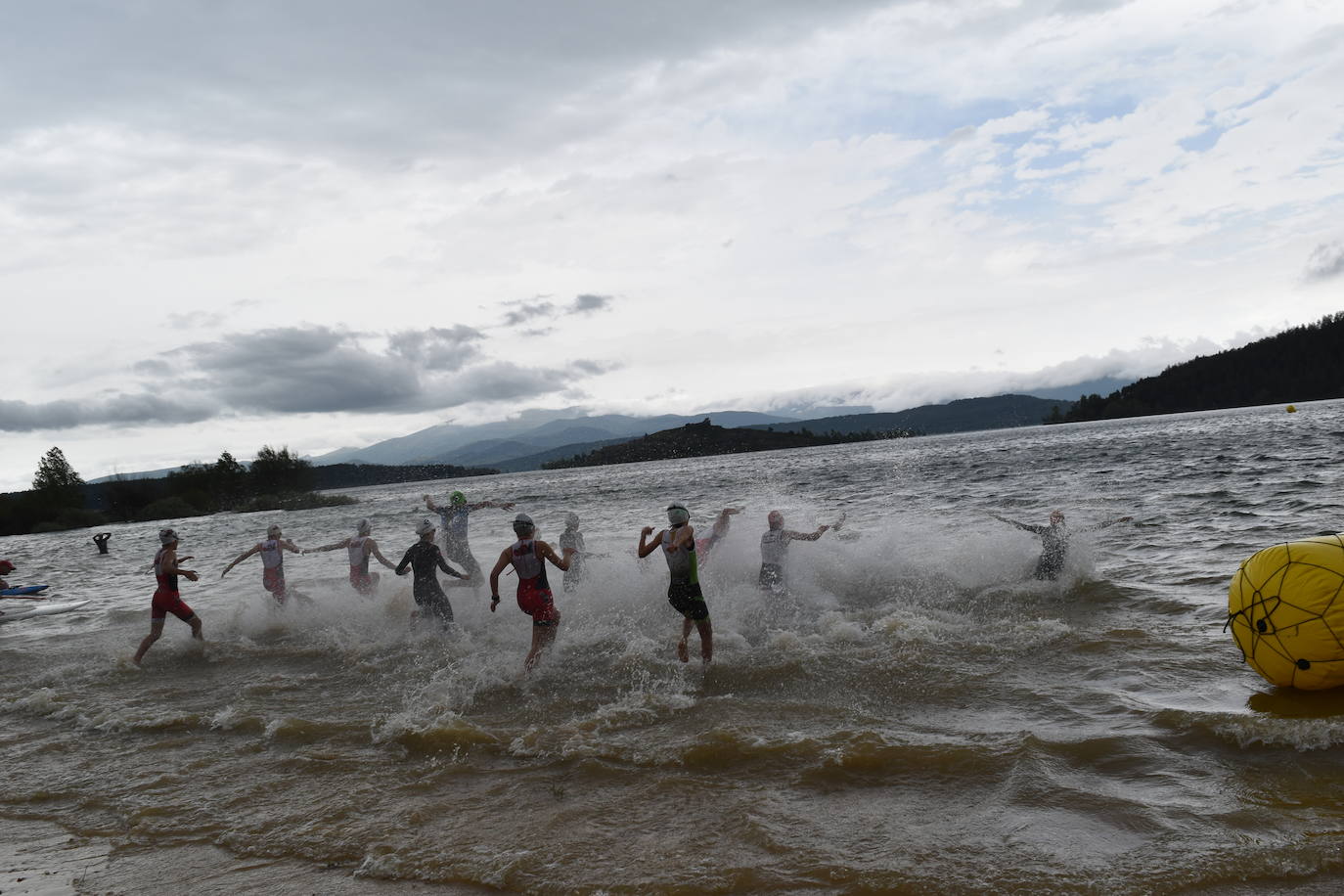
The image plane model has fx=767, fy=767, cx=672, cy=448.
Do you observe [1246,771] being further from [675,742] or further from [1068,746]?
[675,742]

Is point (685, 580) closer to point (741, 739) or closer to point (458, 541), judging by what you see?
point (741, 739)

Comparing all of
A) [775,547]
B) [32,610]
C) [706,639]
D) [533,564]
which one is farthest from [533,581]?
[32,610]

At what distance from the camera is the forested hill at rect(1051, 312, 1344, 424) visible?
141250 mm

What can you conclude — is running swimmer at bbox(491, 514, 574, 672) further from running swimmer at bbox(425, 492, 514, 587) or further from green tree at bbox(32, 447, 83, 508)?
green tree at bbox(32, 447, 83, 508)

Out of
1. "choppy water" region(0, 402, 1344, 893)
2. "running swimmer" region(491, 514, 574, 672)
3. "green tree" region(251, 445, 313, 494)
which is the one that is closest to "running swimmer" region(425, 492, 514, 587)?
"choppy water" region(0, 402, 1344, 893)

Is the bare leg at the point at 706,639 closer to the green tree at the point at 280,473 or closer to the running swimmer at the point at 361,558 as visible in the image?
the running swimmer at the point at 361,558

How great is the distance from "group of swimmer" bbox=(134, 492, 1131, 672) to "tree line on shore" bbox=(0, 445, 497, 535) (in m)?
93.6

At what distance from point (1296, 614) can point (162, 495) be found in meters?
133

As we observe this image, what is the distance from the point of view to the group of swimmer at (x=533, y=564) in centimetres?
1071

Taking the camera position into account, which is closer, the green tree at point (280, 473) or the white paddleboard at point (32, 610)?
the white paddleboard at point (32, 610)

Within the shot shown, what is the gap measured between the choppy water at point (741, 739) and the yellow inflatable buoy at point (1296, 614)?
0.37 m

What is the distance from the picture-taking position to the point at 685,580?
35.3 feet

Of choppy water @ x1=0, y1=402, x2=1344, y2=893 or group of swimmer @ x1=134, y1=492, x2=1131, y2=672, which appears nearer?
choppy water @ x1=0, y1=402, x2=1344, y2=893

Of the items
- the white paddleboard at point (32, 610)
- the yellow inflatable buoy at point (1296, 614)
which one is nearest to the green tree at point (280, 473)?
the white paddleboard at point (32, 610)
